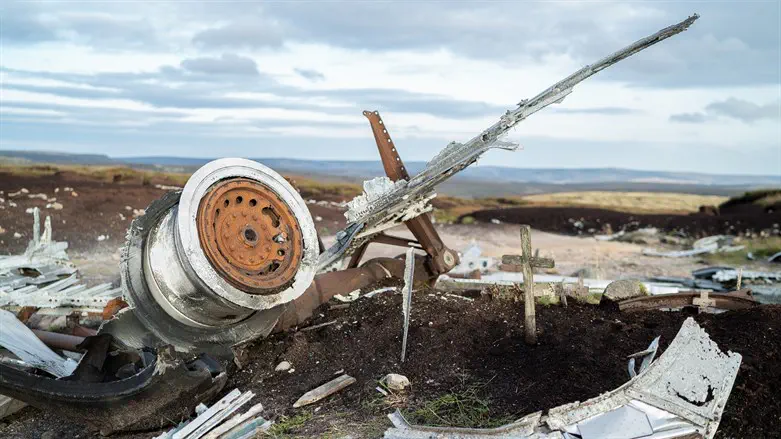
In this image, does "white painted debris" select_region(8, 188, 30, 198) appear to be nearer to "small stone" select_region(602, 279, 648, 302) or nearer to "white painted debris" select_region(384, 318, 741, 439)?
"small stone" select_region(602, 279, 648, 302)

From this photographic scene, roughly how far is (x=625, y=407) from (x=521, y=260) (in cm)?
233

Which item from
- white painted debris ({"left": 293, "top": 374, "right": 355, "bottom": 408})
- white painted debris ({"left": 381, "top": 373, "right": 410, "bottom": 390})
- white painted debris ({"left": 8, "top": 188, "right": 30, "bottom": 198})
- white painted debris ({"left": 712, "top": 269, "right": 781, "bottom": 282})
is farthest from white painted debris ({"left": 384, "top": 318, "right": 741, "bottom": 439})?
white painted debris ({"left": 8, "top": 188, "right": 30, "bottom": 198})

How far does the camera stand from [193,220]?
7000 mm

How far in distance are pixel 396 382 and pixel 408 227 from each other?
3761mm

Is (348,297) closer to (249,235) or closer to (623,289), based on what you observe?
(249,235)

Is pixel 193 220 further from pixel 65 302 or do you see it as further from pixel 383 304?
pixel 65 302

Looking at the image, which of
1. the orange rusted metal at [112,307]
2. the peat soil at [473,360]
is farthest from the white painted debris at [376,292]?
the orange rusted metal at [112,307]

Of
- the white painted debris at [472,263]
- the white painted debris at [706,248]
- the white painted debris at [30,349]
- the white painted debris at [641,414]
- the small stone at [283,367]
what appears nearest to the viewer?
A: the white painted debris at [641,414]

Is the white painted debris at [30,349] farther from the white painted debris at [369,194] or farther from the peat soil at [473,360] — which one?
the white painted debris at [369,194]

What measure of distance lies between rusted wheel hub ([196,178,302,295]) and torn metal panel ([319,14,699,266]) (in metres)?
1.69

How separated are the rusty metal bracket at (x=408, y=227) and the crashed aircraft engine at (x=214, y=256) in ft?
6.84

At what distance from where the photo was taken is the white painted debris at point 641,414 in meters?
5.73

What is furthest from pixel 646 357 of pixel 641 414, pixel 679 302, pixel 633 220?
pixel 633 220

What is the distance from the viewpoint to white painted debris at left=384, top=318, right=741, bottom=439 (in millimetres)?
5727
